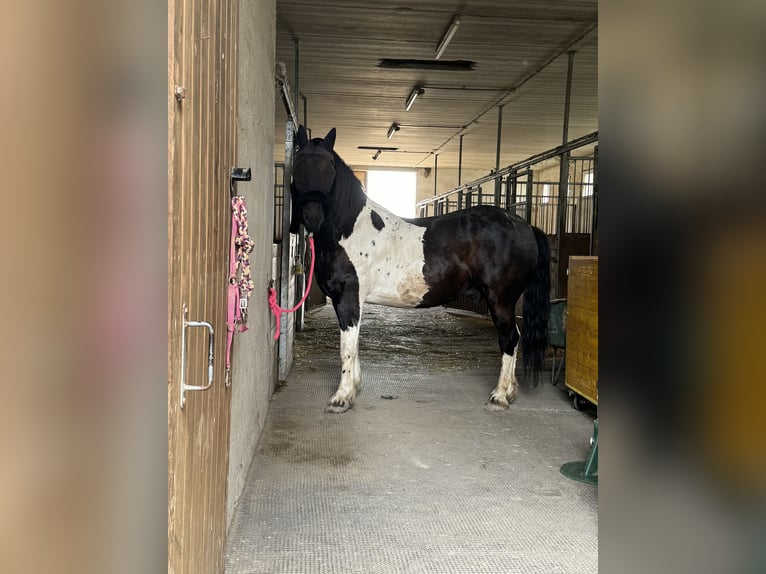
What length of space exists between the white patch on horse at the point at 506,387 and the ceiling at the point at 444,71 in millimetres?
3017

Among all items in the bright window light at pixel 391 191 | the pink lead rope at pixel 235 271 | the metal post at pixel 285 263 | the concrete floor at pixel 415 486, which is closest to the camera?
the pink lead rope at pixel 235 271

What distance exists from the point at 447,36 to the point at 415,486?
4.42m

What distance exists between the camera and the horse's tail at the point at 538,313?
4.46 m

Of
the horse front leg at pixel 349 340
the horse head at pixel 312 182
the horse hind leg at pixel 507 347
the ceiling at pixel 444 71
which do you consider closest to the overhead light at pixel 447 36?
the ceiling at pixel 444 71

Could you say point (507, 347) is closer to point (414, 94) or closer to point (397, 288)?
point (397, 288)

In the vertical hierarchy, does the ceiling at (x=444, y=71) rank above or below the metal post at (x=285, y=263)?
above

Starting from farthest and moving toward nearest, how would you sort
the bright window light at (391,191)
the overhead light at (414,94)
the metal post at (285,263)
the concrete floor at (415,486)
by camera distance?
the bright window light at (391,191) → the overhead light at (414,94) → the metal post at (285,263) → the concrete floor at (415,486)

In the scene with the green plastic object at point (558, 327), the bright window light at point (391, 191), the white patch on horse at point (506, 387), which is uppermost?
the bright window light at point (391, 191)

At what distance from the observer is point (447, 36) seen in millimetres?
5547
